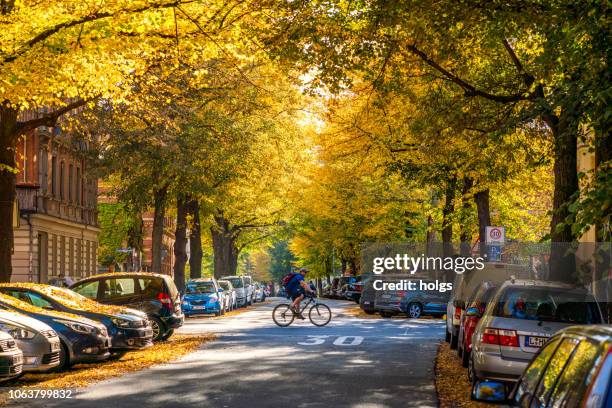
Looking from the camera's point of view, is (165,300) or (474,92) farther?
(165,300)

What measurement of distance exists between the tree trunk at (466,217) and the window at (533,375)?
28077 millimetres

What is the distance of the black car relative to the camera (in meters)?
25.3

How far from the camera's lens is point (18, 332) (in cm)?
1561

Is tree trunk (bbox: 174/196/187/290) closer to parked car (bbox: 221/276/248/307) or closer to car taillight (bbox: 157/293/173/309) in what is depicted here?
parked car (bbox: 221/276/248/307)

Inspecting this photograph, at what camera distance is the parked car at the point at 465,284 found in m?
22.9

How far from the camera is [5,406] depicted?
12.9 metres

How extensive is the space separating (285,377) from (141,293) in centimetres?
Result: 970

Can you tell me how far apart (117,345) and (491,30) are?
8.98 meters

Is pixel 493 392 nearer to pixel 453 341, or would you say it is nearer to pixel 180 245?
pixel 453 341

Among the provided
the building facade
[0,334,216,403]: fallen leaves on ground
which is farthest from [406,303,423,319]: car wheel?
[0,334,216,403]: fallen leaves on ground

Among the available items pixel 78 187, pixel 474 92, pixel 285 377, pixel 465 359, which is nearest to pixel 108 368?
pixel 285 377

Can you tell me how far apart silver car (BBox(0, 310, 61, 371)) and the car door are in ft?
30.1

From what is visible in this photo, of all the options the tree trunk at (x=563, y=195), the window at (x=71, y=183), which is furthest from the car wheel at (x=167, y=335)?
the window at (x=71, y=183)

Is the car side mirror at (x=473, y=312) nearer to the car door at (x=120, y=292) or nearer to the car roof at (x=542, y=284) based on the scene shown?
the car roof at (x=542, y=284)
